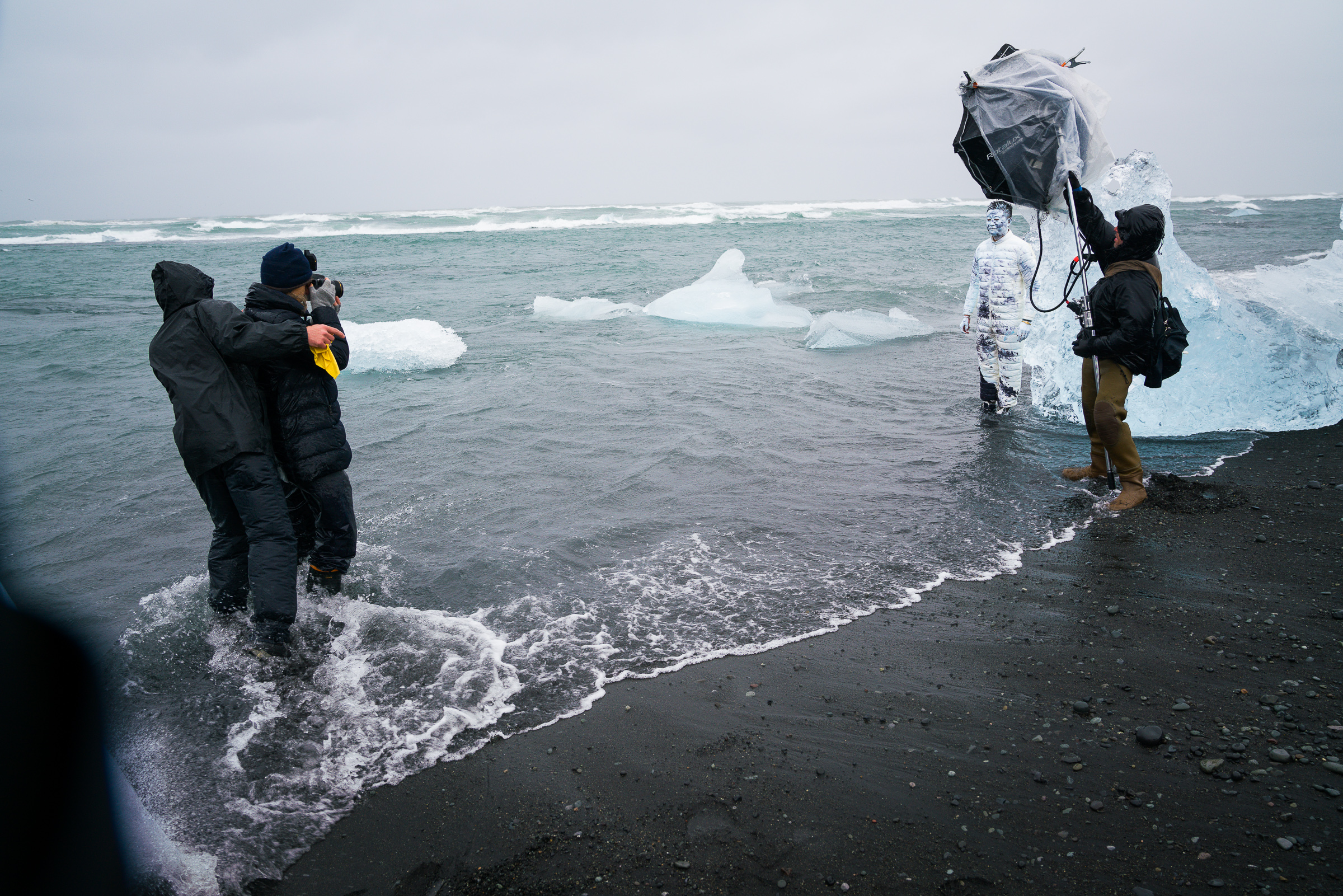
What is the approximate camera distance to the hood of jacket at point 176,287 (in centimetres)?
347

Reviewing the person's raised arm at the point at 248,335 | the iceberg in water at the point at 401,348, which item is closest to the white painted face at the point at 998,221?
the person's raised arm at the point at 248,335

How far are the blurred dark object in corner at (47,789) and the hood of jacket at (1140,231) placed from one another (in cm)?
578

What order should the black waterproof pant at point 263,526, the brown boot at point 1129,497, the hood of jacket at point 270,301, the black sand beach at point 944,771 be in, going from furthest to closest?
the brown boot at point 1129,497, the hood of jacket at point 270,301, the black waterproof pant at point 263,526, the black sand beach at point 944,771

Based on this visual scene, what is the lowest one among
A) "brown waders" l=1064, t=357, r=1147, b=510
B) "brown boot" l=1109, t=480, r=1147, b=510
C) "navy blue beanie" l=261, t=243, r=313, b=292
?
"brown boot" l=1109, t=480, r=1147, b=510

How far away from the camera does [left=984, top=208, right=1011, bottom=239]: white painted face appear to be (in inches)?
260

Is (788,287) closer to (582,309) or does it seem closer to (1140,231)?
(582,309)

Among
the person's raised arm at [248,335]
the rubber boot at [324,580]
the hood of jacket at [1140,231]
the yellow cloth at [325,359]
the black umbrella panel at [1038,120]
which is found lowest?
the rubber boot at [324,580]

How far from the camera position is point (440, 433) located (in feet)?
24.0

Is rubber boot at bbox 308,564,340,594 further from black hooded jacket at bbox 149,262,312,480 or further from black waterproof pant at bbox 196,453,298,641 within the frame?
black hooded jacket at bbox 149,262,312,480

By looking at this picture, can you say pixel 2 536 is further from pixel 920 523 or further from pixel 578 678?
pixel 920 523

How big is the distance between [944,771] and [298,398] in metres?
3.43

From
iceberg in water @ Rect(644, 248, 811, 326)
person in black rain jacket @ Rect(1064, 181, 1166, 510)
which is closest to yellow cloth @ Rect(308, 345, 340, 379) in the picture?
person in black rain jacket @ Rect(1064, 181, 1166, 510)

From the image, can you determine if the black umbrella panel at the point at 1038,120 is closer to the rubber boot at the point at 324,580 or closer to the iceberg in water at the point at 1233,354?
the iceberg in water at the point at 1233,354

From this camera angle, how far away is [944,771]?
8.78 feet
